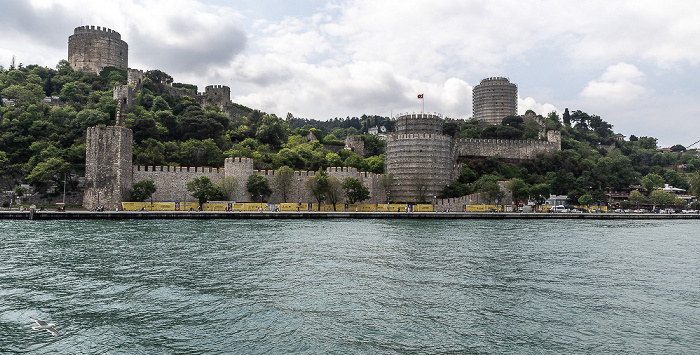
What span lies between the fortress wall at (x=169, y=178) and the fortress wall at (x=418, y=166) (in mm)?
19046

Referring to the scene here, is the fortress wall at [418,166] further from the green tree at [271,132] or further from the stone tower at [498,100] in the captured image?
the stone tower at [498,100]

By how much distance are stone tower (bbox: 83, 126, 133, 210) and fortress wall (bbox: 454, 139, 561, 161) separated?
122ft

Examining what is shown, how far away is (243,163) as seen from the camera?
Result: 4300 cm

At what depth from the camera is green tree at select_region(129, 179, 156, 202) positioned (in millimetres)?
39906

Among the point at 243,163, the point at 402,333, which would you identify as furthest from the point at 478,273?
the point at 243,163

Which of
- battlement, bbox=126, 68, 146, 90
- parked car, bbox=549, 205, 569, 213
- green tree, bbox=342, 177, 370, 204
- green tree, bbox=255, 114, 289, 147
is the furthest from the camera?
battlement, bbox=126, 68, 146, 90

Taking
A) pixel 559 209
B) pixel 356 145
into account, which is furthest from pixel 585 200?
pixel 356 145

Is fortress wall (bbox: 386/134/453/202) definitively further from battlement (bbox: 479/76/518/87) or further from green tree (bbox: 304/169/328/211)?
battlement (bbox: 479/76/518/87)

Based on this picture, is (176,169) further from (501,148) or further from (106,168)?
(501,148)

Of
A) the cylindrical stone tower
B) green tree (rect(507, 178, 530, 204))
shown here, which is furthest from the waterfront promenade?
the cylindrical stone tower

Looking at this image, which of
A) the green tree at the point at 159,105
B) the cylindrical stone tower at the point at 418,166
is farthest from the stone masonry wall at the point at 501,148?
the green tree at the point at 159,105

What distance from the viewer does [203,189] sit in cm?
4034

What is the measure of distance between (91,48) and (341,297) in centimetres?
6215

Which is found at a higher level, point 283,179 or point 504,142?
point 504,142
